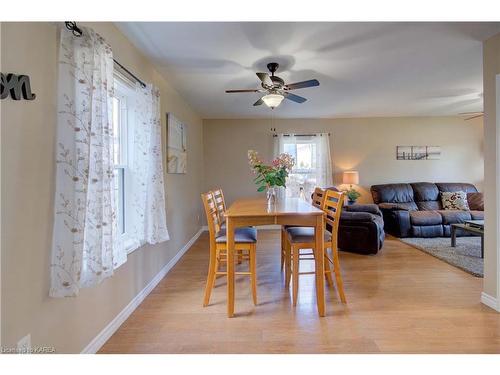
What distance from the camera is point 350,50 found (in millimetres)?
2559

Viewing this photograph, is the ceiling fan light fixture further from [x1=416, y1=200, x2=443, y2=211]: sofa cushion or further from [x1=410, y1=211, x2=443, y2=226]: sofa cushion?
[x1=416, y1=200, x2=443, y2=211]: sofa cushion

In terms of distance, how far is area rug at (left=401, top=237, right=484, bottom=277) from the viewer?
3.22 metres

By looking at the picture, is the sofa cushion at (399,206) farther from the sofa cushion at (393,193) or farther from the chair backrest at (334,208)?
the chair backrest at (334,208)

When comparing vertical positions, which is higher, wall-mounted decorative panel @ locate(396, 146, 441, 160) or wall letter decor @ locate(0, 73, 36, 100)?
wall-mounted decorative panel @ locate(396, 146, 441, 160)

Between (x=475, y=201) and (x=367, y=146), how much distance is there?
2.27m

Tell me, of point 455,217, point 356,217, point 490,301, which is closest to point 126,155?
point 356,217

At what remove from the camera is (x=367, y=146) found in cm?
573

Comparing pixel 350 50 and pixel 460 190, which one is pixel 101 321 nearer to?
pixel 350 50

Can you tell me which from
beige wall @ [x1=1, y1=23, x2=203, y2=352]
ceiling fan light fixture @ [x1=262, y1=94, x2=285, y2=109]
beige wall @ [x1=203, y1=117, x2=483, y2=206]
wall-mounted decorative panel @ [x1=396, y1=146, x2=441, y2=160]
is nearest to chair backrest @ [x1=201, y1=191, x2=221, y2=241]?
beige wall @ [x1=1, y1=23, x2=203, y2=352]

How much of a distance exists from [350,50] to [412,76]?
1.29m

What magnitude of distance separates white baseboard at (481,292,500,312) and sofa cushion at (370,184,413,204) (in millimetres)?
3120

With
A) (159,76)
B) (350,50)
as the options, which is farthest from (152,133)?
(350,50)

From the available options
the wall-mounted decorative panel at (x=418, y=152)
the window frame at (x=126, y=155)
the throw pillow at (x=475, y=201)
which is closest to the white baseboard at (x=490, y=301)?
the window frame at (x=126, y=155)

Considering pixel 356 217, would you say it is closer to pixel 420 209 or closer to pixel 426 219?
pixel 426 219
